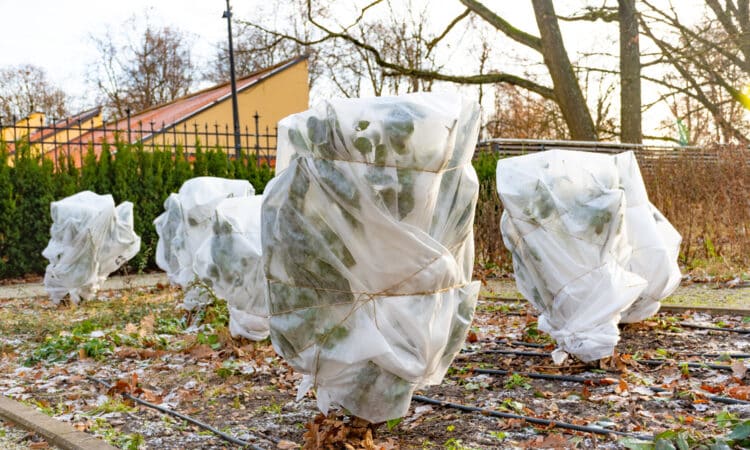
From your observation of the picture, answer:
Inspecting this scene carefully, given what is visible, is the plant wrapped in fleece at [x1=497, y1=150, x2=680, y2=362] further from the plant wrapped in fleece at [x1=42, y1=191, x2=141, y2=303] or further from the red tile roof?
the red tile roof

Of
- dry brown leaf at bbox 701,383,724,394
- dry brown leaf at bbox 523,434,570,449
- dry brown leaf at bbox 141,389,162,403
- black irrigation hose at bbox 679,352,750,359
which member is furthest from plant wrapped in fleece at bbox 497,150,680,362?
dry brown leaf at bbox 141,389,162,403

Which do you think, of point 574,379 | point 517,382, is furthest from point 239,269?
point 574,379

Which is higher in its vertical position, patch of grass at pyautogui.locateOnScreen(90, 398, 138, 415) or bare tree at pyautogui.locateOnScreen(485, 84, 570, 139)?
bare tree at pyautogui.locateOnScreen(485, 84, 570, 139)

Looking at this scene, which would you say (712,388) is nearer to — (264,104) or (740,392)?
(740,392)

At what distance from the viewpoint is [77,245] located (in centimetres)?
977

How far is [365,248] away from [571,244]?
7.40ft

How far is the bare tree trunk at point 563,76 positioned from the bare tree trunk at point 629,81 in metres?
0.86

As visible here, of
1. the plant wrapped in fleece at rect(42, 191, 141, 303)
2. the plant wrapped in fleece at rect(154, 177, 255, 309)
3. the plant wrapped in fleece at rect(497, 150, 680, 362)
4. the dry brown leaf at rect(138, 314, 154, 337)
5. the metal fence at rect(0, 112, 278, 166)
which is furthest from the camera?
the metal fence at rect(0, 112, 278, 166)

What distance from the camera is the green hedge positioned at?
13453mm

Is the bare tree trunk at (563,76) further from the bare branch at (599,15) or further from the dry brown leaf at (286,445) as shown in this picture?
the dry brown leaf at (286,445)

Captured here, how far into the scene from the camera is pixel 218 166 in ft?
52.0

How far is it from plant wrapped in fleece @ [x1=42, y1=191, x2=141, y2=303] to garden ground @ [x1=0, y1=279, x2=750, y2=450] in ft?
5.23

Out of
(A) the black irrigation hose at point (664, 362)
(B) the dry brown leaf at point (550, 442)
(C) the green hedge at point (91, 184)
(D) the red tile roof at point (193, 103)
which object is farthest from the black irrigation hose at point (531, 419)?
(D) the red tile roof at point (193, 103)

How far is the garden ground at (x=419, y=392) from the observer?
3916mm
